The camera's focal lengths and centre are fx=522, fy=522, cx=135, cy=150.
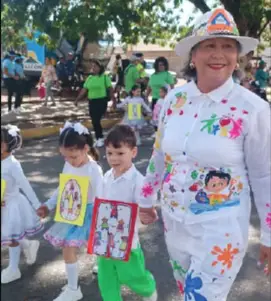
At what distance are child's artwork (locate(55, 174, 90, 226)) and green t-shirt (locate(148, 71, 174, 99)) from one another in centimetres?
698

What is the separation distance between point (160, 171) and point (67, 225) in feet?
3.70

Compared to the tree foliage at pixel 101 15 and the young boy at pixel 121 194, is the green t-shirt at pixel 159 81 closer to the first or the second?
the tree foliage at pixel 101 15

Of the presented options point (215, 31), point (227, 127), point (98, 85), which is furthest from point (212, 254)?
point (98, 85)

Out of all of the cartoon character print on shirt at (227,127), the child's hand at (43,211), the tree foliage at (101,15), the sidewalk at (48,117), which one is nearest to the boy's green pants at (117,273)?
the child's hand at (43,211)

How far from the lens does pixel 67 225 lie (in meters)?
3.47

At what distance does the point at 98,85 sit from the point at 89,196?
229 inches

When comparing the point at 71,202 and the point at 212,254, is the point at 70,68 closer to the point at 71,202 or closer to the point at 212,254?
the point at 71,202

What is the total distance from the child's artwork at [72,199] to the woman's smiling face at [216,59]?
1176 mm

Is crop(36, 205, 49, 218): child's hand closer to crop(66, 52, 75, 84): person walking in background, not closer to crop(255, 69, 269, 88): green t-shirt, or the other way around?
crop(255, 69, 269, 88): green t-shirt

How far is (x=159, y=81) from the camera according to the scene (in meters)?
10.1

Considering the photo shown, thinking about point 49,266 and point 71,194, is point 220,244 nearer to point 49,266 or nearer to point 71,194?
point 71,194

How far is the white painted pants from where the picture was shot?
2197 mm

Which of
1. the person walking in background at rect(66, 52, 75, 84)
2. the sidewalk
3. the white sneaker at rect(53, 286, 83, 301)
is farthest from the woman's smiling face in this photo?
the person walking in background at rect(66, 52, 75, 84)

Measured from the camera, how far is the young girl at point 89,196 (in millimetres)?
3416
